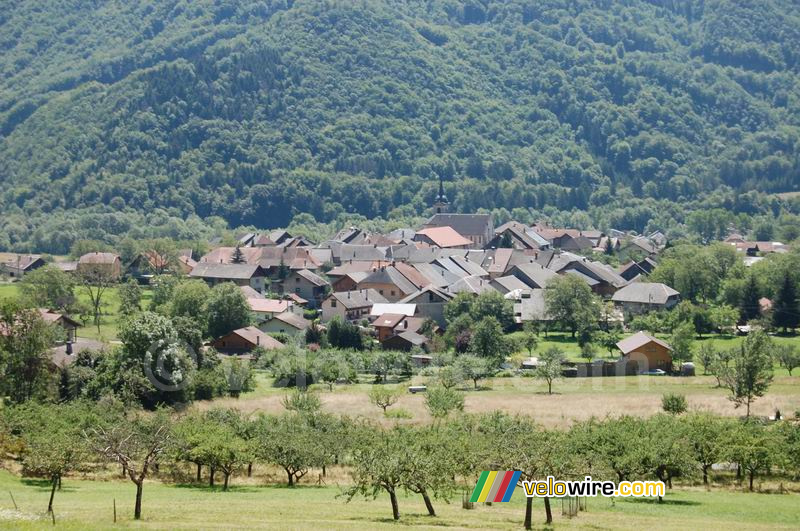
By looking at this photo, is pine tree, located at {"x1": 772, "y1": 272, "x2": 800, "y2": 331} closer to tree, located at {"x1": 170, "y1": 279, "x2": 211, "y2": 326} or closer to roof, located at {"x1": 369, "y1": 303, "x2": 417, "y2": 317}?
roof, located at {"x1": 369, "y1": 303, "x2": 417, "y2": 317}

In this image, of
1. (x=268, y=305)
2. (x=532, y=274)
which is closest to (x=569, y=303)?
(x=532, y=274)

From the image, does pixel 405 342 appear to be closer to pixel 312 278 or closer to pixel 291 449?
pixel 312 278

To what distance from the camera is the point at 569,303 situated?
75875 millimetres

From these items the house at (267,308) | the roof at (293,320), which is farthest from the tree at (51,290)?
the roof at (293,320)

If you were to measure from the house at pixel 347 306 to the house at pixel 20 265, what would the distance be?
4053 cm

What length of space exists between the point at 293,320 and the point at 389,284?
540 inches

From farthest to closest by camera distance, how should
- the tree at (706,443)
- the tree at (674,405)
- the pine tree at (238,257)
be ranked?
the pine tree at (238,257) < the tree at (674,405) < the tree at (706,443)

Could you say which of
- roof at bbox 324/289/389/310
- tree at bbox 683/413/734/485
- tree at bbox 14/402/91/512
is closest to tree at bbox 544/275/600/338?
roof at bbox 324/289/389/310

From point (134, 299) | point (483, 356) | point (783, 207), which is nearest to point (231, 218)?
point (783, 207)

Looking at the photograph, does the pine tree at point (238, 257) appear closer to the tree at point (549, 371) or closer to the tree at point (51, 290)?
the tree at point (51, 290)

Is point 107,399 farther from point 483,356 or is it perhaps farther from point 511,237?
point 511,237

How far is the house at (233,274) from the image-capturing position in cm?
9344

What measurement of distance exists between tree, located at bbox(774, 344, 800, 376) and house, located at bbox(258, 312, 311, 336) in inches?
1167

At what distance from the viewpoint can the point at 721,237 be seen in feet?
484
